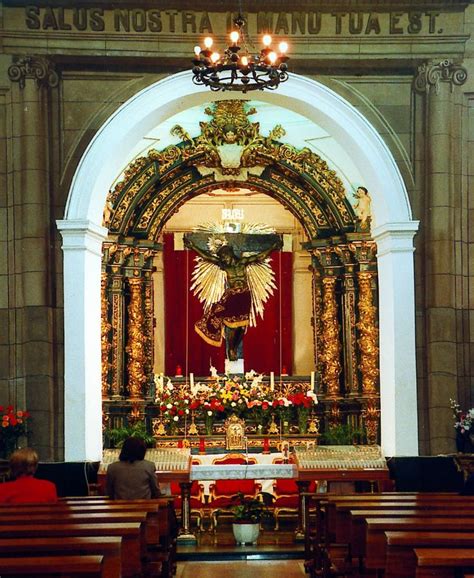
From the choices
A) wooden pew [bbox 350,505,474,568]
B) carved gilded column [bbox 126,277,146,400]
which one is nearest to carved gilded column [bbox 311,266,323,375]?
carved gilded column [bbox 126,277,146,400]

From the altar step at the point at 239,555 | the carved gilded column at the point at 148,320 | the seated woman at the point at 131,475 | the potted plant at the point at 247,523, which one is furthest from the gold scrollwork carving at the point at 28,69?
the carved gilded column at the point at 148,320

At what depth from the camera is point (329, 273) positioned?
1775 centimetres

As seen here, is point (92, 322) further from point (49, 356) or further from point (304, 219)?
point (304, 219)

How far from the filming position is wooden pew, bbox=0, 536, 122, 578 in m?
6.05

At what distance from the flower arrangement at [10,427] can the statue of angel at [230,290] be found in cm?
604

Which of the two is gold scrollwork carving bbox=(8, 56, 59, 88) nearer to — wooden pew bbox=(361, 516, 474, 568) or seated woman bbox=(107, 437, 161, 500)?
seated woman bbox=(107, 437, 161, 500)

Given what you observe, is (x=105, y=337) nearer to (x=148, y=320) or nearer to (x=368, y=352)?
(x=148, y=320)

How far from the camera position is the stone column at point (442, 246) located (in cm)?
1287

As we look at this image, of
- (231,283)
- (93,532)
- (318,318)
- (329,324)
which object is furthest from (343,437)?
(93,532)

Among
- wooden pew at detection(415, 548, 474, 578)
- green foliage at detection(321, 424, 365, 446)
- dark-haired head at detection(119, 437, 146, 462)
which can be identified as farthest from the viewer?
green foliage at detection(321, 424, 365, 446)

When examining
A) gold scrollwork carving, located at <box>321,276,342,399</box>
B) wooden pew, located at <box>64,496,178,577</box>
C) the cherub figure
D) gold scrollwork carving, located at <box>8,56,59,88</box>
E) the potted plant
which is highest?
gold scrollwork carving, located at <box>8,56,59,88</box>

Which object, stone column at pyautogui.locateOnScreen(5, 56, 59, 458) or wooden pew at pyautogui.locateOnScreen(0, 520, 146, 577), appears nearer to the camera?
wooden pew at pyautogui.locateOnScreen(0, 520, 146, 577)

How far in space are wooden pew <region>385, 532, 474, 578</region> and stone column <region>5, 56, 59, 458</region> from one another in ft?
21.5

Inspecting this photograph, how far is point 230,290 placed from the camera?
18906 mm
